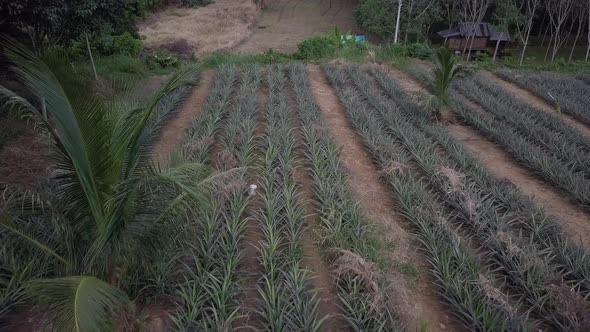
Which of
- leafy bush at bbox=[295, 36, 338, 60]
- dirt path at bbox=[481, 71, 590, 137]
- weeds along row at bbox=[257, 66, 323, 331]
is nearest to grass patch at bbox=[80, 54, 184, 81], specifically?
leafy bush at bbox=[295, 36, 338, 60]

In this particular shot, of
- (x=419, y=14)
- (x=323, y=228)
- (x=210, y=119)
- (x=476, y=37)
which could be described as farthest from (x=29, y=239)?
(x=476, y=37)

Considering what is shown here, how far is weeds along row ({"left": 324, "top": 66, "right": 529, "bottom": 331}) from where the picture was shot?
10.5 feet

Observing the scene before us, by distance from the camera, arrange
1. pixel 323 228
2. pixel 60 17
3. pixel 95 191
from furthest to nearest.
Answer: pixel 60 17 < pixel 323 228 < pixel 95 191

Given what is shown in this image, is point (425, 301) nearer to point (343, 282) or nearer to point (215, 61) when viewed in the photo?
point (343, 282)

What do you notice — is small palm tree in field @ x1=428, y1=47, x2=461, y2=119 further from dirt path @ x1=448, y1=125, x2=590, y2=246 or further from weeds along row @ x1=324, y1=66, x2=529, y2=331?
weeds along row @ x1=324, y1=66, x2=529, y2=331

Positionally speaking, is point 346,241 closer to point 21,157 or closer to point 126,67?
point 21,157

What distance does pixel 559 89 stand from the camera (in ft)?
32.7

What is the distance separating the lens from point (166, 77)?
419 inches

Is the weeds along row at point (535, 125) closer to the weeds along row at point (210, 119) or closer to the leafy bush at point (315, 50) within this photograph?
the leafy bush at point (315, 50)

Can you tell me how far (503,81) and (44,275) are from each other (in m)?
11.9

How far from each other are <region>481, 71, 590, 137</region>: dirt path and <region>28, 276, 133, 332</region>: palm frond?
338 inches

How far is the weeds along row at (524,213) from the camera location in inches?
148

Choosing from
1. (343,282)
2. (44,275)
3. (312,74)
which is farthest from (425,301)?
(312,74)

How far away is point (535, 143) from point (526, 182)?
1499 millimetres
